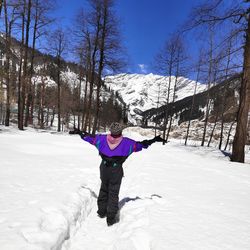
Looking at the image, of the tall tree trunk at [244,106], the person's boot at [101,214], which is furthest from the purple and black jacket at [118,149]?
the tall tree trunk at [244,106]

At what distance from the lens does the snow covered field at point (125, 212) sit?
3518 mm

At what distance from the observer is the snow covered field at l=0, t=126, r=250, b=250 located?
11.5 feet

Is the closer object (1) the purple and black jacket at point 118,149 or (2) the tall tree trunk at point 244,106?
(1) the purple and black jacket at point 118,149

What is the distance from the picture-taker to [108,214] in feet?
15.2

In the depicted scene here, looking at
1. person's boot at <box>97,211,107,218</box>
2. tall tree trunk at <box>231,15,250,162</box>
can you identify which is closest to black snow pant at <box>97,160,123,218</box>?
person's boot at <box>97,211,107,218</box>

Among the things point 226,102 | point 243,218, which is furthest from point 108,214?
point 226,102

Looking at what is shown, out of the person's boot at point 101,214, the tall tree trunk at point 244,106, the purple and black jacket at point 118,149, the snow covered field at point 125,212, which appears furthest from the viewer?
the tall tree trunk at point 244,106

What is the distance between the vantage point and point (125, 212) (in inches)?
197

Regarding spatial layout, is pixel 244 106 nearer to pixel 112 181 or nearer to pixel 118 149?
pixel 118 149

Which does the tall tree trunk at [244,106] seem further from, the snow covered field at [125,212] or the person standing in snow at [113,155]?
the person standing in snow at [113,155]

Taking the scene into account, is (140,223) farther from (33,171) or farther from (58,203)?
(33,171)

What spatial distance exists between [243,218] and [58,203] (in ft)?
10.8

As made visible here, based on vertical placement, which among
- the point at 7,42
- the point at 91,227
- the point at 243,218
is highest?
the point at 7,42

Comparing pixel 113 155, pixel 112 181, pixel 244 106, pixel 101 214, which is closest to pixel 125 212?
pixel 101 214
